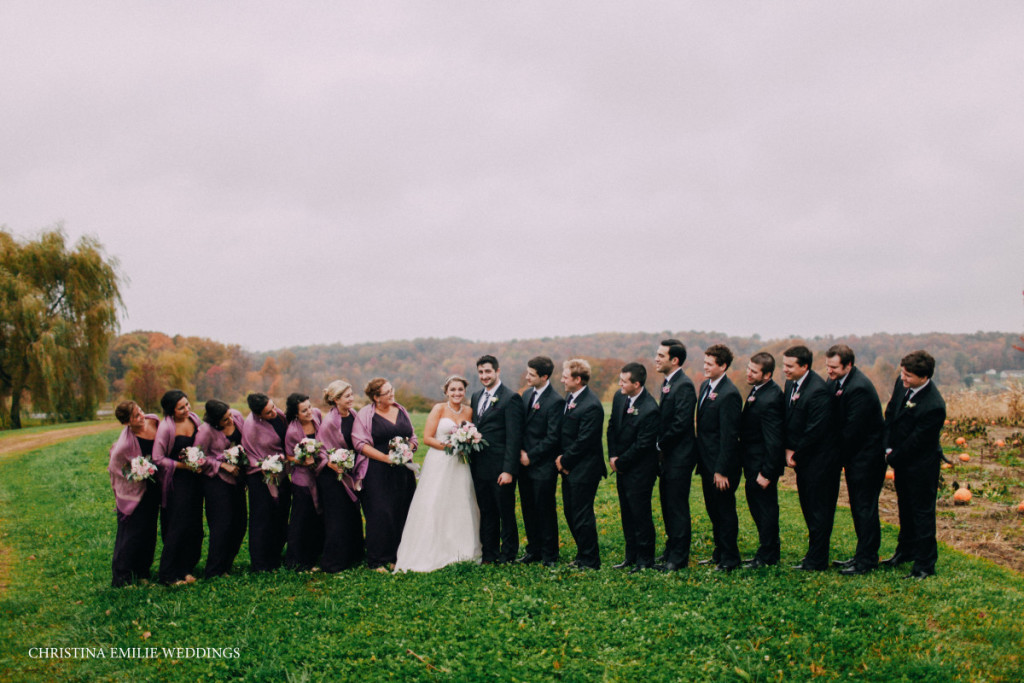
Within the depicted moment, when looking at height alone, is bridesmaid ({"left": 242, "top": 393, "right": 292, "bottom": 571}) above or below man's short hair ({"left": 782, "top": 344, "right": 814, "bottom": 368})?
below

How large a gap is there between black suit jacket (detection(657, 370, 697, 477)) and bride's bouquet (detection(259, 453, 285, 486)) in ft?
15.9

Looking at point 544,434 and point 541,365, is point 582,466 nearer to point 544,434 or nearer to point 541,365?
point 544,434

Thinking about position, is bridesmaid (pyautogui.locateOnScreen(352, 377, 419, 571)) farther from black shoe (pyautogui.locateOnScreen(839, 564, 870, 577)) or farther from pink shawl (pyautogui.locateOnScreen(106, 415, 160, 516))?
black shoe (pyautogui.locateOnScreen(839, 564, 870, 577))

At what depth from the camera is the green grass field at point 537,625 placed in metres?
5.54

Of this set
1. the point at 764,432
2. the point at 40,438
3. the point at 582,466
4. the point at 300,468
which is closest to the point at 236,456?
the point at 300,468

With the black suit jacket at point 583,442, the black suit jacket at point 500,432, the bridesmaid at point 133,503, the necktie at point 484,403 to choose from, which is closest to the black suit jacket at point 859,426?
the black suit jacket at point 583,442

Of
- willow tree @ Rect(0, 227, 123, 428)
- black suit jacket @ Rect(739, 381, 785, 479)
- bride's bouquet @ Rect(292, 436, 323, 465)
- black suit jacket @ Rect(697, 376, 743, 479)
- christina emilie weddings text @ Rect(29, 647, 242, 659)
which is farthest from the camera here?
willow tree @ Rect(0, 227, 123, 428)

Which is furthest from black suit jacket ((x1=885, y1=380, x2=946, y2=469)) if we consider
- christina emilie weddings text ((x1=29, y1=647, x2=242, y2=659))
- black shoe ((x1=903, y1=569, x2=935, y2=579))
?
christina emilie weddings text ((x1=29, y1=647, x2=242, y2=659))

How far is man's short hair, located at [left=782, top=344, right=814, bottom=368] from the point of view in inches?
299

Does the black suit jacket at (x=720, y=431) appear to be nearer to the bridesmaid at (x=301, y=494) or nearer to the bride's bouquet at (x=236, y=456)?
Result: the bridesmaid at (x=301, y=494)

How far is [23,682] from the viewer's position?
5.82m

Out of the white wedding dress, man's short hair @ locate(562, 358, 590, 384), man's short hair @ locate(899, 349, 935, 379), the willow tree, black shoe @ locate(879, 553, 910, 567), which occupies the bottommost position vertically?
black shoe @ locate(879, 553, 910, 567)

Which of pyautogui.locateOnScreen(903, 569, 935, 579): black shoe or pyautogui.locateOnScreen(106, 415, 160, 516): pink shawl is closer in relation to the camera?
pyautogui.locateOnScreen(903, 569, 935, 579): black shoe

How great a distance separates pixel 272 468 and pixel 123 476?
1.85 metres
